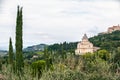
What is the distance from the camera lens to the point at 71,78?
10859 mm

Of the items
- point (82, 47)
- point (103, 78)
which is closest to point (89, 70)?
point (103, 78)

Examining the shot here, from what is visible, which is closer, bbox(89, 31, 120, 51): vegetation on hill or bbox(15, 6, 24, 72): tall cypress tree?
bbox(15, 6, 24, 72): tall cypress tree

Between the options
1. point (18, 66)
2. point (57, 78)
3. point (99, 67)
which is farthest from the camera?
point (18, 66)

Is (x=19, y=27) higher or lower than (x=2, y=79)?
higher

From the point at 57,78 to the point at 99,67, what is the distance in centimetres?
221

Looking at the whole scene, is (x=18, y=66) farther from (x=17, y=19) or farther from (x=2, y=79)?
(x=2, y=79)

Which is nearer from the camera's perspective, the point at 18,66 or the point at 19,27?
the point at 18,66

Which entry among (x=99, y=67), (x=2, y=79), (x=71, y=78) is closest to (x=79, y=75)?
(x=71, y=78)

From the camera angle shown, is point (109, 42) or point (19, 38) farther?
point (109, 42)

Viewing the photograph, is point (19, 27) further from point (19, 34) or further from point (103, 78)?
point (103, 78)

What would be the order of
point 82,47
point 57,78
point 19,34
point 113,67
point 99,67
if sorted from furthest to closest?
point 82,47
point 19,34
point 113,67
point 99,67
point 57,78

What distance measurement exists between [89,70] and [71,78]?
5.88 feet

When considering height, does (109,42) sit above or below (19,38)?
below

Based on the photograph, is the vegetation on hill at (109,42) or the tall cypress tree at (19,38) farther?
the vegetation on hill at (109,42)
